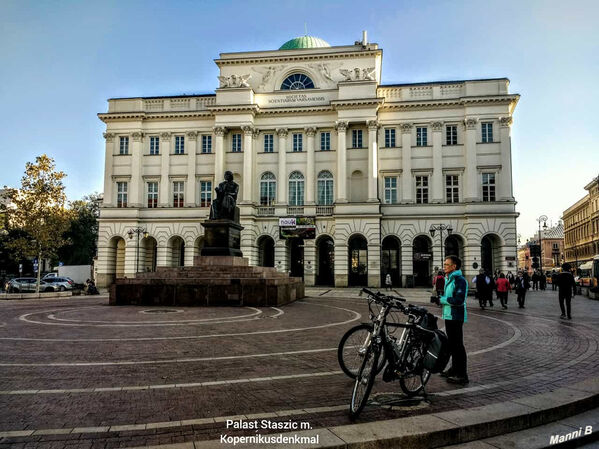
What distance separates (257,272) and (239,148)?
92.9ft

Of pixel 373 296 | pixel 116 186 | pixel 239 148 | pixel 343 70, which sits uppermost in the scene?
pixel 343 70

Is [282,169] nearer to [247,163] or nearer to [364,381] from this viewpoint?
[247,163]

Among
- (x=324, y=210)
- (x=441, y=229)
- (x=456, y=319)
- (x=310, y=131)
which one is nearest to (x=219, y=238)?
(x=456, y=319)

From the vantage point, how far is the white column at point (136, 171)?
4712 cm

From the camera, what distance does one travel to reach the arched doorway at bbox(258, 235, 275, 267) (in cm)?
4659

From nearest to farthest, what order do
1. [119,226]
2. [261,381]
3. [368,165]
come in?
1. [261,381]
2. [368,165]
3. [119,226]

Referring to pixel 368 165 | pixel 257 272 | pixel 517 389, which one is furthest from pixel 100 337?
pixel 368 165

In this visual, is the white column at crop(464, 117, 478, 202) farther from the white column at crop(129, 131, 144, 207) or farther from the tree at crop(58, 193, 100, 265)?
the tree at crop(58, 193, 100, 265)

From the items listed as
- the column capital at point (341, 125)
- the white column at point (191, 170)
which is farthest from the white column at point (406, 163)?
the white column at point (191, 170)

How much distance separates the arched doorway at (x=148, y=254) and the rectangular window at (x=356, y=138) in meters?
23.2

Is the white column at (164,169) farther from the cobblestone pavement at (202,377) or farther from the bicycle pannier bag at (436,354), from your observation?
the bicycle pannier bag at (436,354)

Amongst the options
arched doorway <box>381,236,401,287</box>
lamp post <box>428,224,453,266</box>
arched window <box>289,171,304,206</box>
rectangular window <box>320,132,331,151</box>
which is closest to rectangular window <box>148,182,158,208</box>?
arched window <box>289,171,304,206</box>

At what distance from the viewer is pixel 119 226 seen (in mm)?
46875

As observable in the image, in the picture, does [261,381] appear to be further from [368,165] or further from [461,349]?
[368,165]
